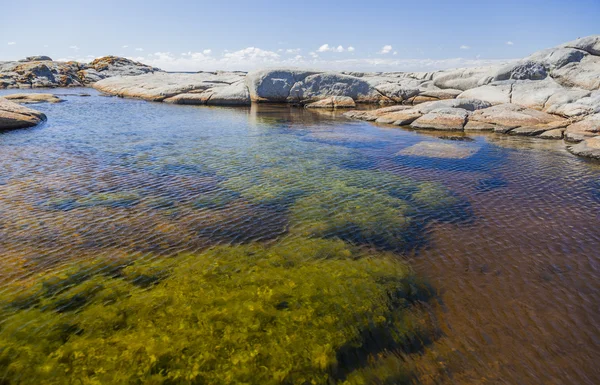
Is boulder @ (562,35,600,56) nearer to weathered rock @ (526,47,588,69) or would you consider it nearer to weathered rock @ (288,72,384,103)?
weathered rock @ (526,47,588,69)

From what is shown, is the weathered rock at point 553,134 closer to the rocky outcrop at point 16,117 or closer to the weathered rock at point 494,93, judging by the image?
the weathered rock at point 494,93

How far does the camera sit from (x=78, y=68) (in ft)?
265

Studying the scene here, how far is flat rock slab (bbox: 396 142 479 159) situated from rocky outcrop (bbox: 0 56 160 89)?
2890 inches

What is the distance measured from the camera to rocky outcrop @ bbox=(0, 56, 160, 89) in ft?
212

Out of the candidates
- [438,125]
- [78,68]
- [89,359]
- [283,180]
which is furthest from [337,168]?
[78,68]

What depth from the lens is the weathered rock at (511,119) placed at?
79.9 ft

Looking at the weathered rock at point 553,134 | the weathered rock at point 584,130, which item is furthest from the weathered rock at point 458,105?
the weathered rock at point 584,130

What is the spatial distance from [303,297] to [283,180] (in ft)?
23.5

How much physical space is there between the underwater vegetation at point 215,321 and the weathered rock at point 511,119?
22.3 m

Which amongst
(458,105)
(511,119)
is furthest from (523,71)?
(511,119)

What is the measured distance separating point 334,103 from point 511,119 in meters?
19.7

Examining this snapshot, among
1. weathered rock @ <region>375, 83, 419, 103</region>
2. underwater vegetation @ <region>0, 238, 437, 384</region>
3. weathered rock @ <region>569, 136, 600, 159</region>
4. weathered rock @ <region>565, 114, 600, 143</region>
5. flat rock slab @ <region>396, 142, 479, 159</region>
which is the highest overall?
weathered rock @ <region>375, 83, 419, 103</region>

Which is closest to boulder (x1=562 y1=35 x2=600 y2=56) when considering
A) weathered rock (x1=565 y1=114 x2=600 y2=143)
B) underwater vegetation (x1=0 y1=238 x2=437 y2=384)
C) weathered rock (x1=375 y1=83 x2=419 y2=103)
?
weathered rock (x1=375 y1=83 x2=419 y2=103)

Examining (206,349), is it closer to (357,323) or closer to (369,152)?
(357,323)
